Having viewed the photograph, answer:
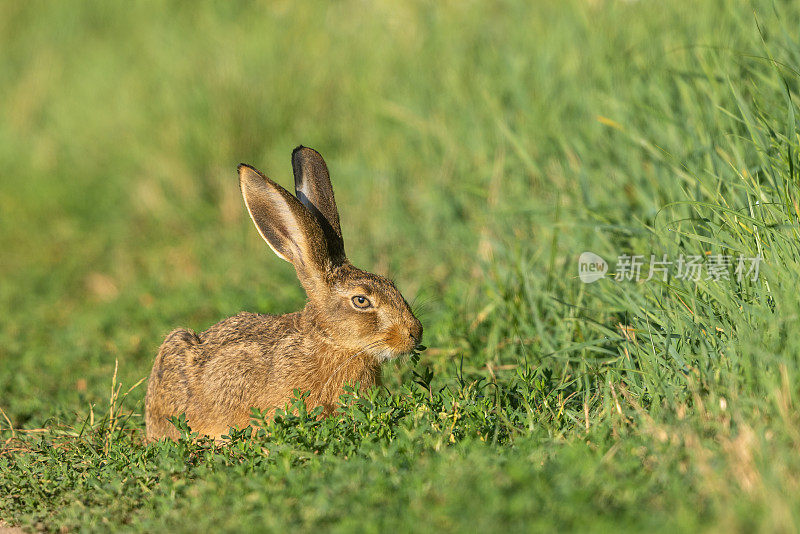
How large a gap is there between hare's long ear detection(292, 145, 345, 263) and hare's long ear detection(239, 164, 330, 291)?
19 centimetres

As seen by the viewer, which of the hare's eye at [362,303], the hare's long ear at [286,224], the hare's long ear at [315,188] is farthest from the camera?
the hare's long ear at [315,188]

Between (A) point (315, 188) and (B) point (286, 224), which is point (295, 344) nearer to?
(B) point (286, 224)

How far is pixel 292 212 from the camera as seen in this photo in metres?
4.19

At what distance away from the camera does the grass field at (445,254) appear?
3.04 meters

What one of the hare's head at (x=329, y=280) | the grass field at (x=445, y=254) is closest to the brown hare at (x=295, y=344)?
the hare's head at (x=329, y=280)

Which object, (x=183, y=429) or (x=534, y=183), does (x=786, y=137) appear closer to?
(x=534, y=183)

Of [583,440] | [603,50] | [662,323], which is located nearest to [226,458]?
[583,440]

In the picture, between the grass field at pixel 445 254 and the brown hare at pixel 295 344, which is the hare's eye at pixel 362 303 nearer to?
the brown hare at pixel 295 344

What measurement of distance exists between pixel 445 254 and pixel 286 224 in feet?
6.50

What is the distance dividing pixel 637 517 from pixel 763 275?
4.96 ft

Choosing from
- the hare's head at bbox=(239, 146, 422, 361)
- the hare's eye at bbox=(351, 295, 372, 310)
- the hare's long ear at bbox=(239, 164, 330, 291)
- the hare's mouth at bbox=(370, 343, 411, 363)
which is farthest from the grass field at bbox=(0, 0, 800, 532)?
the hare's long ear at bbox=(239, 164, 330, 291)

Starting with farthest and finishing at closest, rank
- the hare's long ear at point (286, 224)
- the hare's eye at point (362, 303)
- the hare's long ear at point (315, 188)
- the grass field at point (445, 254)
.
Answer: the hare's long ear at point (315, 188) → the hare's eye at point (362, 303) → the hare's long ear at point (286, 224) → the grass field at point (445, 254)

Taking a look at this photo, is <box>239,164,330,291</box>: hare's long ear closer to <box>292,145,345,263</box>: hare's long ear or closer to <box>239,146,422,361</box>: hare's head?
<box>239,146,422,361</box>: hare's head

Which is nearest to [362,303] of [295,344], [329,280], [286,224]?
[329,280]
